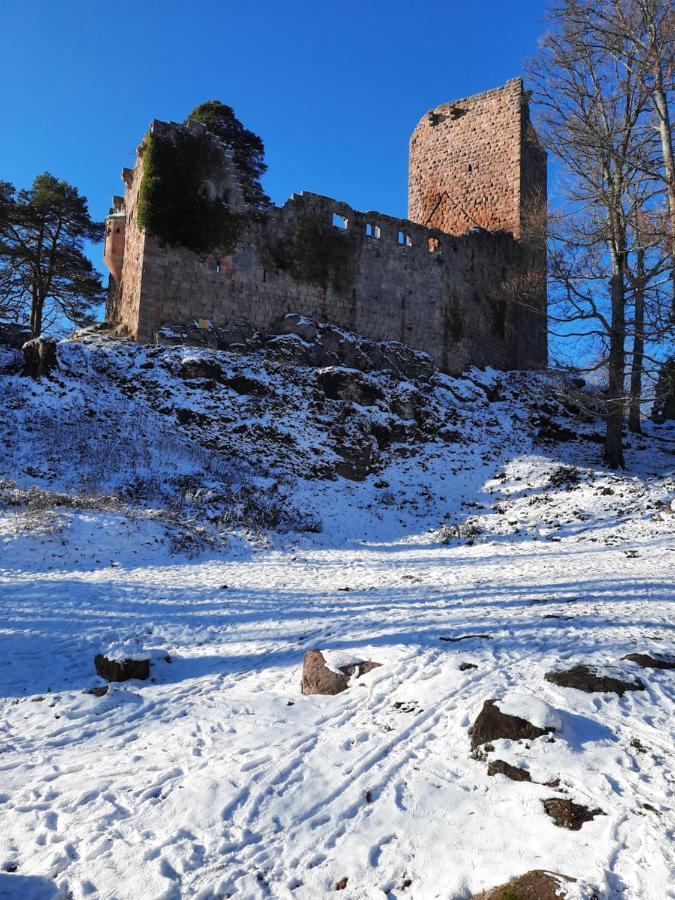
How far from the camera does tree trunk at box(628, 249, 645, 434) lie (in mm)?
13327

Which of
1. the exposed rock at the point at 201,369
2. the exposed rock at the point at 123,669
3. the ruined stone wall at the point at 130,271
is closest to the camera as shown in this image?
the exposed rock at the point at 123,669

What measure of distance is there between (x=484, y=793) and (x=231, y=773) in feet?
5.31

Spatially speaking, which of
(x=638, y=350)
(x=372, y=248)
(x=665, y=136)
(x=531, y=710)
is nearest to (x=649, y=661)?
(x=531, y=710)

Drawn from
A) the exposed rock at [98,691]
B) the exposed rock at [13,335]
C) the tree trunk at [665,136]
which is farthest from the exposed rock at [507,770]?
the exposed rock at [13,335]

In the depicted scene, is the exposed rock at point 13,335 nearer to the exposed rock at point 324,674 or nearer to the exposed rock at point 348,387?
the exposed rock at point 348,387

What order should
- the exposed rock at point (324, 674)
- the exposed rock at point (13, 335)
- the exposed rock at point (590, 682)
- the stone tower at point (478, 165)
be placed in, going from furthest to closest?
the stone tower at point (478, 165) → the exposed rock at point (13, 335) → the exposed rock at point (324, 674) → the exposed rock at point (590, 682)

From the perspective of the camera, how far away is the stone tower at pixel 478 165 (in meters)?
Answer: 24.9

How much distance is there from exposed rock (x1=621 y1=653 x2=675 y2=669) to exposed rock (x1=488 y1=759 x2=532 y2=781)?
6.62 ft

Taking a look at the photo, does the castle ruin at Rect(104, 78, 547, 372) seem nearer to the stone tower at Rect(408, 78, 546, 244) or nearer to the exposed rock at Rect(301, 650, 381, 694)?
the stone tower at Rect(408, 78, 546, 244)

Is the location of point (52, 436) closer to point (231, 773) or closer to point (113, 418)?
point (113, 418)

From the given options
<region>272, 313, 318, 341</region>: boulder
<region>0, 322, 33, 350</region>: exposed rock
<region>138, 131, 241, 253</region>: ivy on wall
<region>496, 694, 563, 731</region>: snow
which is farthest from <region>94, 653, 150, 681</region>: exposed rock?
<region>138, 131, 241, 253</region>: ivy on wall

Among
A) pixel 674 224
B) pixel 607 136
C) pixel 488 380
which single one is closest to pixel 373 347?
pixel 488 380

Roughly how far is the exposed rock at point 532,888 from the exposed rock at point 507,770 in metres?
0.85

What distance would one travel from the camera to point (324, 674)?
5.28 meters
